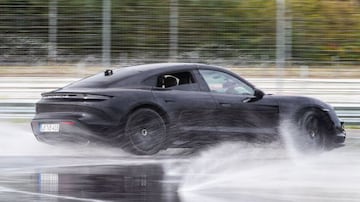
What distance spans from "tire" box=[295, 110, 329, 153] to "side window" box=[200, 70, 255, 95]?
0.87 meters

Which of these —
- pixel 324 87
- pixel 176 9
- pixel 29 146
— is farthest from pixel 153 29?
pixel 29 146

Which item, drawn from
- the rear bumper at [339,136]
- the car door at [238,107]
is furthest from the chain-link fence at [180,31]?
the car door at [238,107]

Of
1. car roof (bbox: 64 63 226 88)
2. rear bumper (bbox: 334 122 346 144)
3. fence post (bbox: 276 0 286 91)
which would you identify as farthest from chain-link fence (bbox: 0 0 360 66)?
car roof (bbox: 64 63 226 88)

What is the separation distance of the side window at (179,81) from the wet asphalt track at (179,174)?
92 cm

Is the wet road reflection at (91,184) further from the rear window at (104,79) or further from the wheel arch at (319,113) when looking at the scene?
the wheel arch at (319,113)

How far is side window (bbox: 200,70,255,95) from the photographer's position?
12.3 m

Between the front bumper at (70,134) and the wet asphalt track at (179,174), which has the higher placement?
the front bumper at (70,134)

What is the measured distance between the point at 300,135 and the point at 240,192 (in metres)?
4.30

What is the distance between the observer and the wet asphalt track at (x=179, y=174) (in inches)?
321

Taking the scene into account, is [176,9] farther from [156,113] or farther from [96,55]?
[156,113]

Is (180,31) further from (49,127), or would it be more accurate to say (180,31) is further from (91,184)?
(91,184)

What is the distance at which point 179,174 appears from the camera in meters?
9.83

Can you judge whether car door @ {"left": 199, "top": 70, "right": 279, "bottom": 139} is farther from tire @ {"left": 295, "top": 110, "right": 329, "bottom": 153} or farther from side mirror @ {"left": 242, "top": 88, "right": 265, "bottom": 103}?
tire @ {"left": 295, "top": 110, "right": 329, "bottom": 153}

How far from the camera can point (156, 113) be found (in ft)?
38.3
